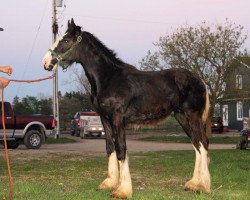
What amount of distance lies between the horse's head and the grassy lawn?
7.56ft

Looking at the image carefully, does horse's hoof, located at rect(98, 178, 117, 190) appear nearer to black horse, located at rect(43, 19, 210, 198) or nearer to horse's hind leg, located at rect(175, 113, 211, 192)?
black horse, located at rect(43, 19, 210, 198)

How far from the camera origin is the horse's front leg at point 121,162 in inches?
323

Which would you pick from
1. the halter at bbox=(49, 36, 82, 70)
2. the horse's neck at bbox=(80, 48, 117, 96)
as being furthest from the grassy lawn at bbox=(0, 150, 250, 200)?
the halter at bbox=(49, 36, 82, 70)

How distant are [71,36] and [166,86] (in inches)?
76.3

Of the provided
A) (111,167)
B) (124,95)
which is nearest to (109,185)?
(111,167)

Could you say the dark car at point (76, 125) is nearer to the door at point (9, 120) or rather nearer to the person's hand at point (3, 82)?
the door at point (9, 120)

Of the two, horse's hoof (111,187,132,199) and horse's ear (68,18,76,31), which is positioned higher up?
horse's ear (68,18,76,31)

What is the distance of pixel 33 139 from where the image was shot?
24672mm

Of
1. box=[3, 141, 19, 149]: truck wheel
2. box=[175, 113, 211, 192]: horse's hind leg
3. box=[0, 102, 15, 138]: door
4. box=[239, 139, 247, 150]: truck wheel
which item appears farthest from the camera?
box=[3, 141, 19, 149]: truck wheel

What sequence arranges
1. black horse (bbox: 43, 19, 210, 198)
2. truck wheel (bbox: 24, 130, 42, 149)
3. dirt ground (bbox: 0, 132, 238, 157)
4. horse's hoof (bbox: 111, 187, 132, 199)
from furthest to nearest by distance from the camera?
truck wheel (bbox: 24, 130, 42, 149) → dirt ground (bbox: 0, 132, 238, 157) → black horse (bbox: 43, 19, 210, 198) → horse's hoof (bbox: 111, 187, 132, 199)

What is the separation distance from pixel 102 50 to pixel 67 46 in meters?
0.65

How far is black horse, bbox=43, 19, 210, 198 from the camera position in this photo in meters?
8.57

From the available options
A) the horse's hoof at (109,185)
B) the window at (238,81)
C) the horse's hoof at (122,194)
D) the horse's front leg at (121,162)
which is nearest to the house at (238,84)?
the window at (238,81)

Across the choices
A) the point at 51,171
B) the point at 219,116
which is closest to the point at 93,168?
the point at 51,171
